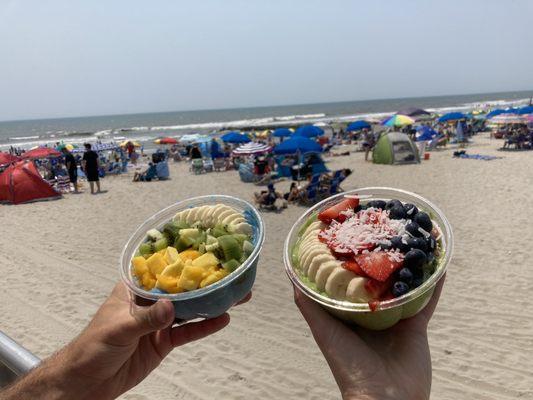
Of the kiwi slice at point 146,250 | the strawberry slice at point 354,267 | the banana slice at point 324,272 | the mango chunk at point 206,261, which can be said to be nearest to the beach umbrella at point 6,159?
the kiwi slice at point 146,250

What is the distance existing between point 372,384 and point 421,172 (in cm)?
1608

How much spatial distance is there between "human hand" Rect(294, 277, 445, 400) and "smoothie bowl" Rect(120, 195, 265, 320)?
345 millimetres

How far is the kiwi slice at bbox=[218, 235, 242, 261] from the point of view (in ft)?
6.66

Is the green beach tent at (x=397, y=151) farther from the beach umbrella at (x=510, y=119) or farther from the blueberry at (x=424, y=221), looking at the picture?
the blueberry at (x=424, y=221)

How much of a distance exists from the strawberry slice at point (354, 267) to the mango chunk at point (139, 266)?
97 centimetres

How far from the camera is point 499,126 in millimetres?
30953

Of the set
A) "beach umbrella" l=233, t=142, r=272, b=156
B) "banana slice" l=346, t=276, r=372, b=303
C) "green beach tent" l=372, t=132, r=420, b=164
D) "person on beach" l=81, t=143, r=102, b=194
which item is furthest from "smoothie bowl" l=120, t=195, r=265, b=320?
"green beach tent" l=372, t=132, r=420, b=164

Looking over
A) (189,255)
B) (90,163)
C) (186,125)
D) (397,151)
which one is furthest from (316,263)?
(186,125)

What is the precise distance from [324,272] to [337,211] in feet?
1.49

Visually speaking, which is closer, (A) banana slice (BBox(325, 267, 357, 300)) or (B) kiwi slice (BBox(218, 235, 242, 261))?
(A) banana slice (BBox(325, 267, 357, 300))

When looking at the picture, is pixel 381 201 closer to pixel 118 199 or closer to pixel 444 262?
pixel 444 262

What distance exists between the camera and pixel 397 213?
6.72 ft

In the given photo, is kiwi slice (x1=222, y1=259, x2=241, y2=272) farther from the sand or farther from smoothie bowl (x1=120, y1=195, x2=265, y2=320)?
the sand

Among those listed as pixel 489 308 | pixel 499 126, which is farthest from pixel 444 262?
pixel 499 126
